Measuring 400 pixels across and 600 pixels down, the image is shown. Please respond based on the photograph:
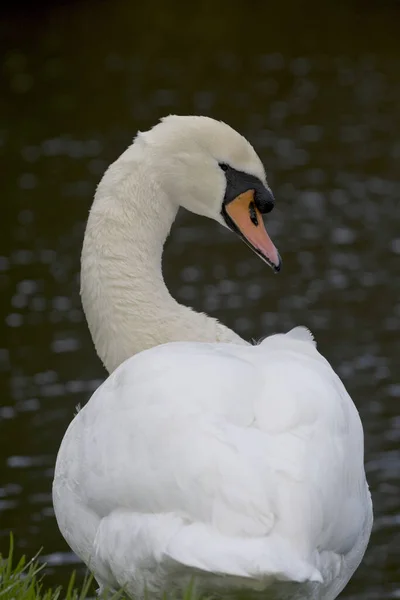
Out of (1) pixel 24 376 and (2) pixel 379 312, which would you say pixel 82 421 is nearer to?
(1) pixel 24 376

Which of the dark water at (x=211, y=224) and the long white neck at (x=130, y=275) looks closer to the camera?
the long white neck at (x=130, y=275)

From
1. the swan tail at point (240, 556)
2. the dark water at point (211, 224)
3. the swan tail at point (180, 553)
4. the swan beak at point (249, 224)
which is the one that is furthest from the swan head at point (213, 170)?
the dark water at point (211, 224)

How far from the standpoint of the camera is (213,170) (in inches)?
210

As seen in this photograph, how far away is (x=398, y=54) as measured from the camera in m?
21.9

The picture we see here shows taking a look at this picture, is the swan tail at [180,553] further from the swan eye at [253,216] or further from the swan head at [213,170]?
the swan eye at [253,216]

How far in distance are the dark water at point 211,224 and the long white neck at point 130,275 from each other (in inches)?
144

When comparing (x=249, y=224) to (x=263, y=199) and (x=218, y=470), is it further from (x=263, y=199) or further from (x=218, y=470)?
(x=218, y=470)

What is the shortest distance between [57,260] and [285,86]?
314 inches

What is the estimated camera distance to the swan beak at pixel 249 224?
5375 mm

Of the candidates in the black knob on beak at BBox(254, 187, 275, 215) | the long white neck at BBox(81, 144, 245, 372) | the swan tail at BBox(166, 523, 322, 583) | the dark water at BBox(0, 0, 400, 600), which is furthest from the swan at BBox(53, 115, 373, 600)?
the dark water at BBox(0, 0, 400, 600)

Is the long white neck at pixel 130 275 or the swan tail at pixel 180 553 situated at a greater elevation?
the long white neck at pixel 130 275

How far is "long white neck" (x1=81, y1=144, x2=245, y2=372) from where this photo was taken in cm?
521

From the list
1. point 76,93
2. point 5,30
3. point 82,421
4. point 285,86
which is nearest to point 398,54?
point 285,86

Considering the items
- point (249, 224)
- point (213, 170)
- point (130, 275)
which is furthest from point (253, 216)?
point (130, 275)
